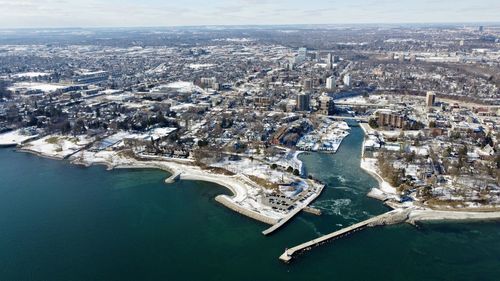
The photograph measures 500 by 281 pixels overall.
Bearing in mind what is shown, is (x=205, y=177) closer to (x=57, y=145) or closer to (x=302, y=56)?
(x=57, y=145)

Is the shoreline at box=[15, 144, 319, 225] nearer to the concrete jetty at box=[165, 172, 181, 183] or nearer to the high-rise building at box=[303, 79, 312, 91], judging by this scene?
the concrete jetty at box=[165, 172, 181, 183]

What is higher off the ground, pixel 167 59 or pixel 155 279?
pixel 167 59

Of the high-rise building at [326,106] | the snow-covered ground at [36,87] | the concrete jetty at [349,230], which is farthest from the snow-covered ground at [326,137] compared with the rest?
the snow-covered ground at [36,87]

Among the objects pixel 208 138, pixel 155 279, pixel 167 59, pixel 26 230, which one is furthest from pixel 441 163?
pixel 167 59

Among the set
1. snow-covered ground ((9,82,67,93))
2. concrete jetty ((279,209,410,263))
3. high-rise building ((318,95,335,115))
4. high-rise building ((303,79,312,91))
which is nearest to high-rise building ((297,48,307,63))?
high-rise building ((303,79,312,91))

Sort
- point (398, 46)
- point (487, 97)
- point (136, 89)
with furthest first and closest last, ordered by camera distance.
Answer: point (398, 46) < point (136, 89) < point (487, 97)

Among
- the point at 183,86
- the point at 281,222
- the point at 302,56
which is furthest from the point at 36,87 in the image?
the point at 302,56

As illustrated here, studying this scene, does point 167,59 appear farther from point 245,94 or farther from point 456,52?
point 456,52
